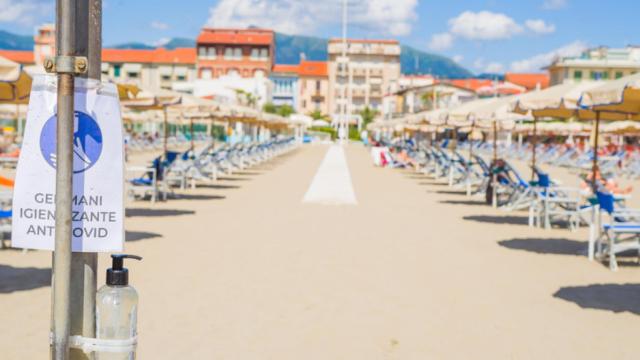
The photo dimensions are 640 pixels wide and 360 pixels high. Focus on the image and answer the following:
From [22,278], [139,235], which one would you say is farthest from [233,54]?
[22,278]

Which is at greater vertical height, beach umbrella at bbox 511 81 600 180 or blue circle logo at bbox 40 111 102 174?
beach umbrella at bbox 511 81 600 180

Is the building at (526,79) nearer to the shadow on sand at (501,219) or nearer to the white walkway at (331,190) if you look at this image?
the white walkway at (331,190)

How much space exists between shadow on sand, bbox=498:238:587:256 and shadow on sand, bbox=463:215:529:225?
72.4 inches

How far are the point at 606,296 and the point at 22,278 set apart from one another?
431 centimetres

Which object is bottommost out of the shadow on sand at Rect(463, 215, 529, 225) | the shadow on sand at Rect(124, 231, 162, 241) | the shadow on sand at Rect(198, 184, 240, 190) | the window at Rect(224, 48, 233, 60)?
the shadow on sand at Rect(124, 231, 162, 241)

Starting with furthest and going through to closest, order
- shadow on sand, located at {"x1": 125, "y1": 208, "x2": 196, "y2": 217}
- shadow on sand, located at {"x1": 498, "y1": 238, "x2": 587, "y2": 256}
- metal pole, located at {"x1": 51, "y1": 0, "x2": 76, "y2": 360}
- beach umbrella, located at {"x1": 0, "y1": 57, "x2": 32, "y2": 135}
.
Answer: shadow on sand, located at {"x1": 125, "y1": 208, "x2": 196, "y2": 217} → shadow on sand, located at {"x1": 498, "y1": 238, "x2": 587, "y2": 256} → beach umbrella, located at {"x1": 0, "y1": 57, "x2": 32, "y2": 135} → metal pole, located at {"x1": 51, "y1": 0, "x2": 76, "y2": 360}

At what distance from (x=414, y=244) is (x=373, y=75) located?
98198mm

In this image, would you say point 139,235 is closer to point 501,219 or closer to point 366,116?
point 501,219

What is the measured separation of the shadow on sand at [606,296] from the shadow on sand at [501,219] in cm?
480

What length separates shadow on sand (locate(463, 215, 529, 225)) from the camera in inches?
457

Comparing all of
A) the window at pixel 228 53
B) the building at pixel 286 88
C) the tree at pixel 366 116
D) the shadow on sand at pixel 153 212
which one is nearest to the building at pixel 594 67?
the tree at pixel 366 116

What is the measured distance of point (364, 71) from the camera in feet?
348

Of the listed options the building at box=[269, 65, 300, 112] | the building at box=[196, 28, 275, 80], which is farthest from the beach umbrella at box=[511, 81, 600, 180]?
the building at box=[269, 65, 300, 112]

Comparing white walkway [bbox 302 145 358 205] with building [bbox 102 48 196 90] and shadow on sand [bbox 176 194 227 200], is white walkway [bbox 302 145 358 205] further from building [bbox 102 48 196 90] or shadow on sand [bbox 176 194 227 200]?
building [bbox 102 48 196 90]
